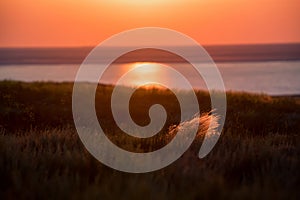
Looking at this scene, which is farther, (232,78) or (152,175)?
(232,78)

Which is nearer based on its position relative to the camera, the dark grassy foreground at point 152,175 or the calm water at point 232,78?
the dark grassy foreground at point 152,175

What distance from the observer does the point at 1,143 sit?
7.93 m

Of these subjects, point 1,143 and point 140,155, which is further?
point 1,143

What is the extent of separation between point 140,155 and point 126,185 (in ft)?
5.17

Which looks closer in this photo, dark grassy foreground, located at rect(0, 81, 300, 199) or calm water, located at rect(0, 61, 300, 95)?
dark grassy foreground, located at rect(0, 81, 300, 199)

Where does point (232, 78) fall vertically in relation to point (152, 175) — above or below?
below

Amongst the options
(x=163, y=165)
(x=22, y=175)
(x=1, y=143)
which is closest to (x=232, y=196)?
(x=163, y=165)

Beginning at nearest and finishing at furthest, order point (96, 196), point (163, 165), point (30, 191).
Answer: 1. point (96, 196)
2. point (30, 191)
3. point (163, 165)

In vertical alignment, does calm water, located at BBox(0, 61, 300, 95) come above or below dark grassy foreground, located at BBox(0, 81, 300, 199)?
below

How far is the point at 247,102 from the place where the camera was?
85.7 ft

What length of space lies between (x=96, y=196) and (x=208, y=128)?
4.58 m

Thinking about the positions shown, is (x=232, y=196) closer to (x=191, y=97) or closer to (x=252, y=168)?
(x=252, y=168)

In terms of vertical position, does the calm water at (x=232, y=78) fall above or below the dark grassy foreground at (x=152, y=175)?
below

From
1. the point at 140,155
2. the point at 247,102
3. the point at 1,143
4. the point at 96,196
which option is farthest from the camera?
the point at 247,102
